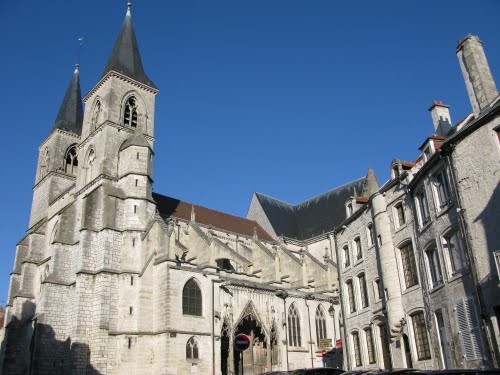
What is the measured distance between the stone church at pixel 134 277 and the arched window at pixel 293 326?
0.06m

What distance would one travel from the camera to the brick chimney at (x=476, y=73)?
1409cm

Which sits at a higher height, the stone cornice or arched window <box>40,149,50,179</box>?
the stone cornice

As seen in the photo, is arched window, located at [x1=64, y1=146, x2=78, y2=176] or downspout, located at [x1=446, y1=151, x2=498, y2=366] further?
arched window, located at [x1=64, y1=146, x2=78, y2=176]

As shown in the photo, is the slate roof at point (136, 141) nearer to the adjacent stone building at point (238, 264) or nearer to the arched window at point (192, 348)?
the adjacent stone building at point (238, 264)

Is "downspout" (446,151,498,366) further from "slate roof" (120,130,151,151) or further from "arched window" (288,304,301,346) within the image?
"slate roof" (120,130,151,151)

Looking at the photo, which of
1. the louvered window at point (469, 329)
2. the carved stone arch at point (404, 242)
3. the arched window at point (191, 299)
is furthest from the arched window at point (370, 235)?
the arched window at point (191, 299)

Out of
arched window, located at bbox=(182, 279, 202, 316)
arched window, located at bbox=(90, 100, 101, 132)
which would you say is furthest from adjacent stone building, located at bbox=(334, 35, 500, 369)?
arched window, located at bbox=(90, 100, 101, 132)

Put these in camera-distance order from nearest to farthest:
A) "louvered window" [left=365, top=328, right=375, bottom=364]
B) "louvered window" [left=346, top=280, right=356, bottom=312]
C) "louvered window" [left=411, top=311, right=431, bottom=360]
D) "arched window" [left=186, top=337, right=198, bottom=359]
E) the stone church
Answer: "louvered window" [left=411, top=311, right=431, bottom=360] < "louvered window" [left=365, top=328, right=375, bottom=364] < "louvered window" [left=346, top=280, right=356, bottom=312] < "arched window" [left=186, top=337, right=198, bottom=359] < the stone church

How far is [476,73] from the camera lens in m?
14.5

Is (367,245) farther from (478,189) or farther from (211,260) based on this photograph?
(211,260)

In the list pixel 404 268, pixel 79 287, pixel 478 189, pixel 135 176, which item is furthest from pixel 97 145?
pixel 478 189

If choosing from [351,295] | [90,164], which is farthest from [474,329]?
[90,164]

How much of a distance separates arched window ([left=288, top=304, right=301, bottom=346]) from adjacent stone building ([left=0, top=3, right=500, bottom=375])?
0.40ft

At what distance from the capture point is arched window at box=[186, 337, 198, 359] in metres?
23.9
